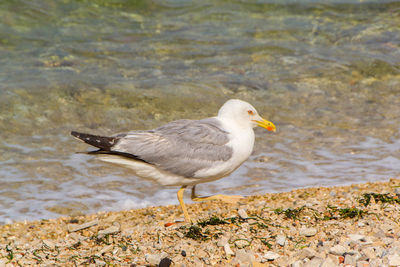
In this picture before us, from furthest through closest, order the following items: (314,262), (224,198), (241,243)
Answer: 1. (224,198)
2. (241,243)
3. (314,262)

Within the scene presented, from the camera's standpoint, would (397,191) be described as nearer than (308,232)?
No

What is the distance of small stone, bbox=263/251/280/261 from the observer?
3.69m

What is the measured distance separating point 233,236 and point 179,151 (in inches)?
49.2

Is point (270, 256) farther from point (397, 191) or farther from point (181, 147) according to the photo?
point (397, 191)

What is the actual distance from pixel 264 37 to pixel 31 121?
223 inches

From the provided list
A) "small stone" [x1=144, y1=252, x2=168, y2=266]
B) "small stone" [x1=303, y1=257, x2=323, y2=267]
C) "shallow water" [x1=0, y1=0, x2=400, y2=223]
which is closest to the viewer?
"small stone" [x1=303, y1=257, x2=323, y2=267]

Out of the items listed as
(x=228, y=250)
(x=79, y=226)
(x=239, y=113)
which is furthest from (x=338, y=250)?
(x=79, y=226)

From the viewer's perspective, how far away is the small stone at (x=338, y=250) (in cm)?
360

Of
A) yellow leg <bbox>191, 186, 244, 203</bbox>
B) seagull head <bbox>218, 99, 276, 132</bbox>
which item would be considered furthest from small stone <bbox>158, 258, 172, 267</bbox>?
seagull head <bbox>218, 99, 276, 132</bbox>

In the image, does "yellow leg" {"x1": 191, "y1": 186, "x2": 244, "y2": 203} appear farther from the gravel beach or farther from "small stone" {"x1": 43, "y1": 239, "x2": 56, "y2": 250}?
"small stone" {"x1": 43, "y1": 239, "x2": 56, "y2": 250}

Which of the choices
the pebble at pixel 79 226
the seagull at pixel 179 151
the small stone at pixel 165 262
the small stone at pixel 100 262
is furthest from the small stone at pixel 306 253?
the pebble at pixel 79 226

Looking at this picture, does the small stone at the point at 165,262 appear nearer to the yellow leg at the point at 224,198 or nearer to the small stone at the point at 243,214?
the small stone at the point at 243,214

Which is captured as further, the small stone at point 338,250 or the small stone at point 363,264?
the small stone at point 338,250

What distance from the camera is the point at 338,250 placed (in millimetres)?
3617
